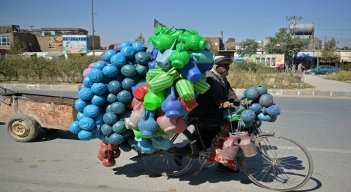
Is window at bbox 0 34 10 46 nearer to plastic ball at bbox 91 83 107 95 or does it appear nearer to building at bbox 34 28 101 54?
building at bbox 34 28 101 54

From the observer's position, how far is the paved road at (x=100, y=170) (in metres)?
4.52

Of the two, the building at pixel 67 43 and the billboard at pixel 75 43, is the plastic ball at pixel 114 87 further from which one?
the billboard at pixel 75 43

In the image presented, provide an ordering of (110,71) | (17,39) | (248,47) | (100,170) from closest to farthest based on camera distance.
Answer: (110,71), (100,170), (17,39), (248,47)

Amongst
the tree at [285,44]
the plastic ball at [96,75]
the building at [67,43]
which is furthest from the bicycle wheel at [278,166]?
the building at [67,43]

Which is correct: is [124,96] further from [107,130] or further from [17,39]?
[17,39]

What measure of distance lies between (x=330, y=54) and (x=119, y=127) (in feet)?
196

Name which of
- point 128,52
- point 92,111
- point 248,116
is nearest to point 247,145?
point 248,116

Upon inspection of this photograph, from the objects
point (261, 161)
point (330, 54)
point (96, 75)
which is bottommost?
point (261, 161)

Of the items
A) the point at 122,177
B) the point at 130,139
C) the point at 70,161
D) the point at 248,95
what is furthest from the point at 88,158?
the point at 248,95

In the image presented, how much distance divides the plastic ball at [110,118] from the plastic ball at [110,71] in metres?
0.45

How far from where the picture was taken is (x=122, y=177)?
4.86 meters

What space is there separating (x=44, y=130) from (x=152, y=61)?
400 centimetres

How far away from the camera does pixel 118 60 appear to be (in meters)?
4.20

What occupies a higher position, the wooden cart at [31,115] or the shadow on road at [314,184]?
the wooden cart at [31,115]
